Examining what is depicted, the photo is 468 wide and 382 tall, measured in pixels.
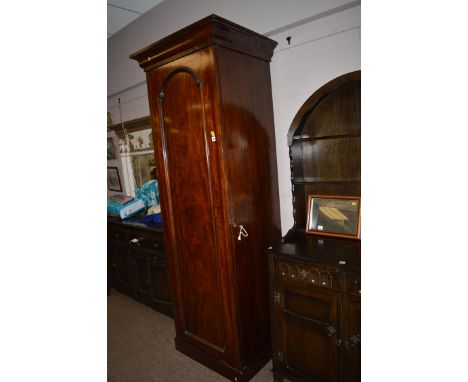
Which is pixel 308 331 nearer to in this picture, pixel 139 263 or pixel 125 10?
pixel 139 263

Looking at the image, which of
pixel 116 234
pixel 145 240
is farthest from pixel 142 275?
pixel 116 234

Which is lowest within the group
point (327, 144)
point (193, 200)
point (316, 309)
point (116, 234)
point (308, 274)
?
point (316, 309)

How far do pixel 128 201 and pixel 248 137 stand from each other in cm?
209

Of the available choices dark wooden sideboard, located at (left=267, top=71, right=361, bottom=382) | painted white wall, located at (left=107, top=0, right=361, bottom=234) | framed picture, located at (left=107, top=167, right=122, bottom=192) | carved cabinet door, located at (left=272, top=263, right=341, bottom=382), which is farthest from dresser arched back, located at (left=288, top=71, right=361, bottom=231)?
framed picture, located at (left=107, top=167, right=122, bottom=192)

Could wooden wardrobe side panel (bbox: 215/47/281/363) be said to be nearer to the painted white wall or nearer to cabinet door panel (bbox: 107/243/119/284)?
the painted white wall

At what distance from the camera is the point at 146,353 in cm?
249

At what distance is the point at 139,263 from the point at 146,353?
0.92m

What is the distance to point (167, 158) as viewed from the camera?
84.6 inches

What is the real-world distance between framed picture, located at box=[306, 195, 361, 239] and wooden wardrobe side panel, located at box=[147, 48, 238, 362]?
0.68 meters

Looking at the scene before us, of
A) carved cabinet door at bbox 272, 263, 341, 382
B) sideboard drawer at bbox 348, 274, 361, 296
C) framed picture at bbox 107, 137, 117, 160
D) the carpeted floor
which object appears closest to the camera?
sideboard drawer at bbox 348, 274, 361, 296

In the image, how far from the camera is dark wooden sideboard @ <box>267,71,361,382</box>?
5.34ft

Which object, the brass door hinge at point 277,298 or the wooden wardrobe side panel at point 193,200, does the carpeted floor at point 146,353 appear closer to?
the wooden wardrobe side panel at point 193,200
